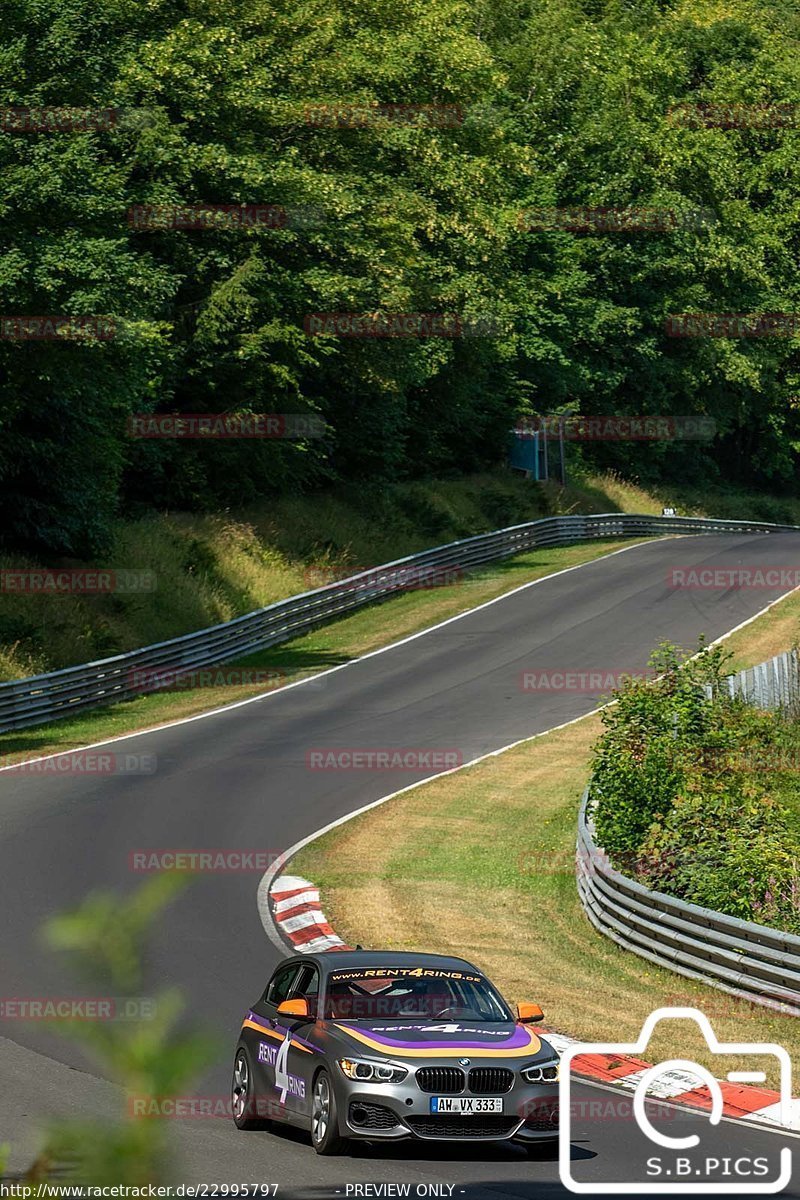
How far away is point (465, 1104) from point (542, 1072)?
25.4 inches

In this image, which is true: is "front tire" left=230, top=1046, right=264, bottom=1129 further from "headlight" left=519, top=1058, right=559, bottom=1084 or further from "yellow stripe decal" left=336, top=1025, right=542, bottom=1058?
"headlight" left=519, top=1058, right=559, bottom=1084

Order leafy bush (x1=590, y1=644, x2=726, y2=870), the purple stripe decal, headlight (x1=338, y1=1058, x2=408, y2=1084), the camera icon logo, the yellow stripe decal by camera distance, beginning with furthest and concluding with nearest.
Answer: leafy bush (x1=590, y1=644, x2=726, y2=870) < the purple stripe decal < the yellow stripe decal < headlight (x1=338, y1=1058, x2=408, y2=1084) < the camera icon logo

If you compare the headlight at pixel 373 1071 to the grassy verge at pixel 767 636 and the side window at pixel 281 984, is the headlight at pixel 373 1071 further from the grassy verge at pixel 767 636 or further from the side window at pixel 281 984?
the grassy verge at pixel 767 636

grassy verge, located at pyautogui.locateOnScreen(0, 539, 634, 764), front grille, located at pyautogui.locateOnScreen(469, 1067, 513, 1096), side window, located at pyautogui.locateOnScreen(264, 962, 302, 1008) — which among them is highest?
side window, located at pyautogui.locateOnScreen(264, 962, 302, 1008)

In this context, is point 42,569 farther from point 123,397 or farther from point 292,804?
point 292,804

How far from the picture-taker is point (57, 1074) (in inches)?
472

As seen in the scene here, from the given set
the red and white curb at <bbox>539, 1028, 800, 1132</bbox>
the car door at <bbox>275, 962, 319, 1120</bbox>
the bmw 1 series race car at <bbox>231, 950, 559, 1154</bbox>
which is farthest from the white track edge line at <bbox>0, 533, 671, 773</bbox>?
the car door at <bbox>275, 962, 319, 1120</bbox>

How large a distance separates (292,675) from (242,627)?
343 cm

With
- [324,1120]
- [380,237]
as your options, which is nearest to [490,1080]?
[324,1120]

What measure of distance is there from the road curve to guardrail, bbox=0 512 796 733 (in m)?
3.33

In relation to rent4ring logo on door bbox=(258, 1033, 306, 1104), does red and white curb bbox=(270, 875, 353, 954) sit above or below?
below

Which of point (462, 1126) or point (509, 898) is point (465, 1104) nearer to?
point (462, 1126)

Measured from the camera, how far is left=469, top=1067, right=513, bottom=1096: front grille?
10.1 m

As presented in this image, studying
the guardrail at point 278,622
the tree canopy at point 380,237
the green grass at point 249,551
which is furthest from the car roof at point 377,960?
the green grass at point 249,551
